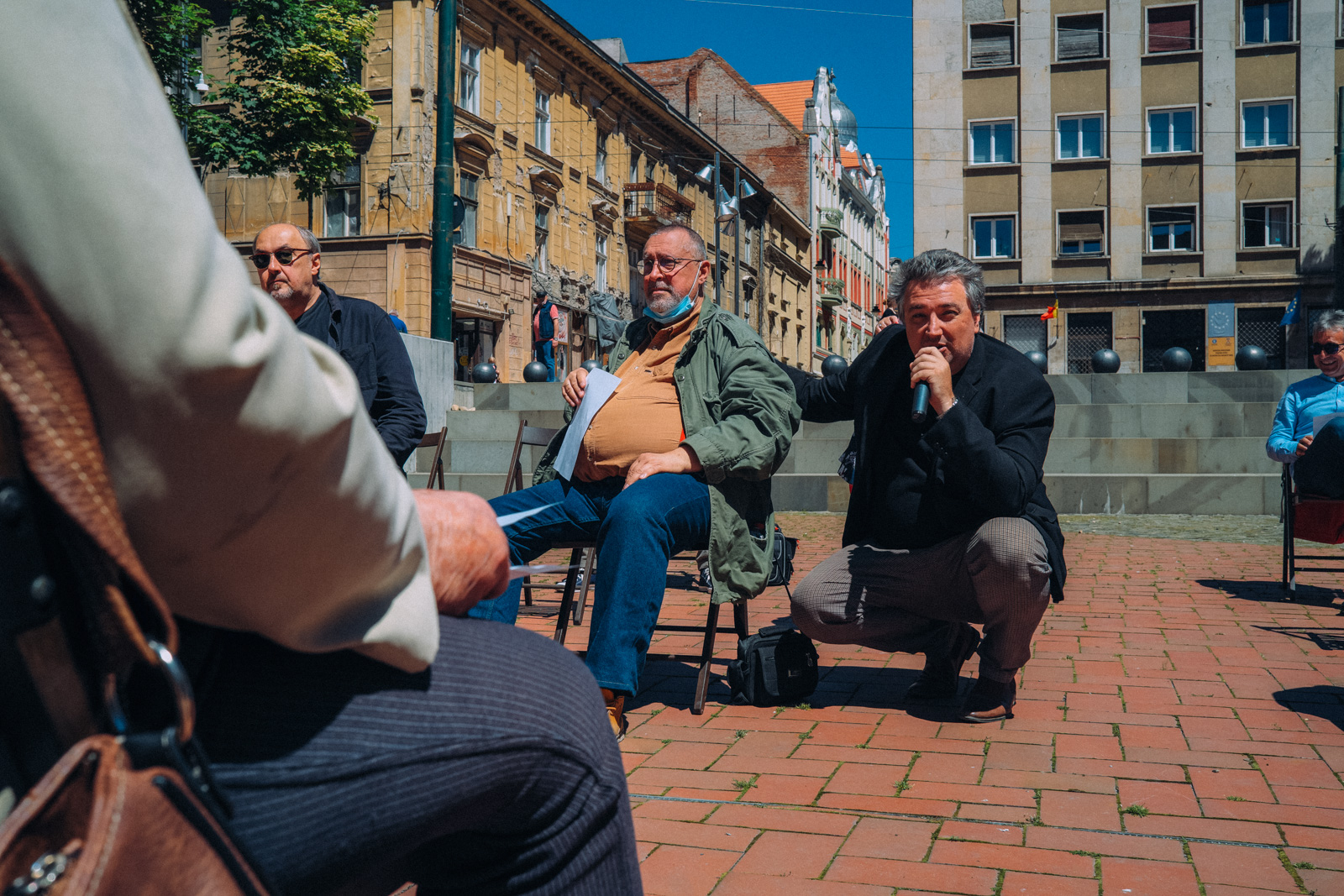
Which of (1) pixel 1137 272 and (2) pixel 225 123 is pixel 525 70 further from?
(1) pixel 1137 272

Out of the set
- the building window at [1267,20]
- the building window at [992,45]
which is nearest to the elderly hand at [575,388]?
the building window at [992,45]

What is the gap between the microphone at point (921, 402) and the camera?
358 cm

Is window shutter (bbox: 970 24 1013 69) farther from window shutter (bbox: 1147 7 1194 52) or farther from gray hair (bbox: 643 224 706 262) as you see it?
gray hair (bbox: 643 224 706 262)

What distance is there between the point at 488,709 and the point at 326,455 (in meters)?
0.34

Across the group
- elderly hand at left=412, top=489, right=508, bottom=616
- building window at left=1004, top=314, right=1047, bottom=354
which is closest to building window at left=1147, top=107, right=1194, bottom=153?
building window at left=1004, top=314, right=1047, bottom=354

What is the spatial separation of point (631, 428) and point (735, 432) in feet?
1.45

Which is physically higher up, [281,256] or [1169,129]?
[1169,129]

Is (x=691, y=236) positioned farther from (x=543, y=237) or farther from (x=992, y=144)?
(x=992, y=144)

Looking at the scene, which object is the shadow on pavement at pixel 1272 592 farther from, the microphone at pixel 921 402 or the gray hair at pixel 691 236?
the gray hair at pixel 691 236

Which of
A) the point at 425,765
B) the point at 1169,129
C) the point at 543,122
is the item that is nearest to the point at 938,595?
the point at 425,765

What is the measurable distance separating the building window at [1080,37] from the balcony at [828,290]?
25.6 meters

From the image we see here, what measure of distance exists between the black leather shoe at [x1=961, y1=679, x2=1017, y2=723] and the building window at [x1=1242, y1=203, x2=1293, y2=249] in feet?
112

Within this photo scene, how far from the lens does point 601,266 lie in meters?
33.9

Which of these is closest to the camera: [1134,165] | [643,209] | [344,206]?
[344,206]
